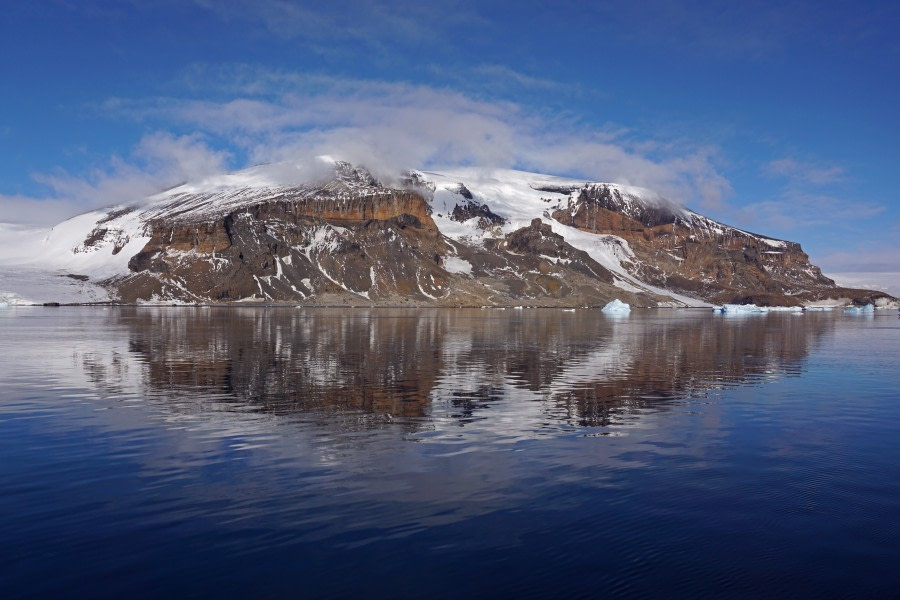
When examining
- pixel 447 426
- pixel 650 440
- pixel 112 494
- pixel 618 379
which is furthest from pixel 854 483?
pixel 618 379

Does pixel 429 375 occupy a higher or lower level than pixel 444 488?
higher

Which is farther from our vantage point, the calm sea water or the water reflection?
the water reflection

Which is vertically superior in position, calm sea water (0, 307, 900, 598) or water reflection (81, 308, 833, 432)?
water reflection (81, 308, 833, 432)

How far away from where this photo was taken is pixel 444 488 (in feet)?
56.5

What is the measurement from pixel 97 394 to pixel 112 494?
1772cm

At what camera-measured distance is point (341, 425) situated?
25.2 meters

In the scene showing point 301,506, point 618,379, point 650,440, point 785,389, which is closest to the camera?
point 301,506

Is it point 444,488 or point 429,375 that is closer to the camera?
point 444,488

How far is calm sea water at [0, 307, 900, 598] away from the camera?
1231 centimetres

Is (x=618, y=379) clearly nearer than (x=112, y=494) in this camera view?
No

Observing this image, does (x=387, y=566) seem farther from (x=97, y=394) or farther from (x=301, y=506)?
(x=97, y=394)

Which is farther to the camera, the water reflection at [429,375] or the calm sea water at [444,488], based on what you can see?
the water reflection at [429,375]

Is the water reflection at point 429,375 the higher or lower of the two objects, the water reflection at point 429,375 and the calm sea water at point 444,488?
the higher

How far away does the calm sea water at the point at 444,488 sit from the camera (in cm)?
1231
